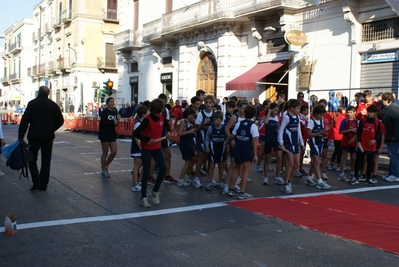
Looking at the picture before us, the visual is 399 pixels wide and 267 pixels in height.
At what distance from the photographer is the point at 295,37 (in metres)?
19.2

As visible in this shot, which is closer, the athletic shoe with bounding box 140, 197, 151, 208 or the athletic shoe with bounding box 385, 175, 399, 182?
the athletic shoe with bounding box 140, 197, 151, 208

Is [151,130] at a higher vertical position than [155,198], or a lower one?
higher

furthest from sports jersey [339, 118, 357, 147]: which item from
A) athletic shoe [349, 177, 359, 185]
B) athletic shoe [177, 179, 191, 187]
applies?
athletic shoe [177, 179, 191, 187]

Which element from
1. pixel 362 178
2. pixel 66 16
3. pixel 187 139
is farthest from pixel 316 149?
pixel 66 16

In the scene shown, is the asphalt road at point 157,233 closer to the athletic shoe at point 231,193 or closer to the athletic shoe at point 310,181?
the athletic shoe at point 231,193

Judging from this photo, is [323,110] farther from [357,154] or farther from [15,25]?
[15,25]

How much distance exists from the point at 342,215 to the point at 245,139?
84.0 inches

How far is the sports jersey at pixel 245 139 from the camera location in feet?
27.8

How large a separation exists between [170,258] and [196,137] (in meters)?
4.75

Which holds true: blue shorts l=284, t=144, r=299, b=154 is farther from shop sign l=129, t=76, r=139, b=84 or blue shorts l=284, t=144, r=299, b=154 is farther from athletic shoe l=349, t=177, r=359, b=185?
shop sign l=129, t=76, r=139, b=84

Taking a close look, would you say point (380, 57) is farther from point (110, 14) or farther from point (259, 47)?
point (110, 14)

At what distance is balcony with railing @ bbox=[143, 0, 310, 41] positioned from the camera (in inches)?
786

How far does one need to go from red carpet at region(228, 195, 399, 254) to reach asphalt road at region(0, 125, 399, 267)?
0.86 feet

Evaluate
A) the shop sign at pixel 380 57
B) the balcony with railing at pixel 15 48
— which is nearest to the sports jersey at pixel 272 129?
the shop sign at pixel 380 57
